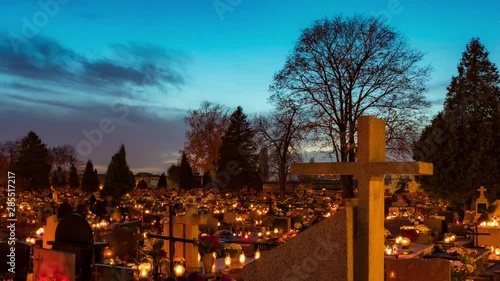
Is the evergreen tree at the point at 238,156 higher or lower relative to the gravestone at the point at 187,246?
higher

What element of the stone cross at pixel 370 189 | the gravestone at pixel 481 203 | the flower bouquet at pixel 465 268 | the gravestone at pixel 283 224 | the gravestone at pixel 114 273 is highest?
the stone cross at pixel 370 189

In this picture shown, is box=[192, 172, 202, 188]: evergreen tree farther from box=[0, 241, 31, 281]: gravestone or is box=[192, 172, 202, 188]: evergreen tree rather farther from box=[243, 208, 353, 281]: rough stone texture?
box=[243, 208, 353, 281]: rough stone texture

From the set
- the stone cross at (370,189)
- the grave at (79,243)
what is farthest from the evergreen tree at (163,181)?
the stone cross at (370,189)

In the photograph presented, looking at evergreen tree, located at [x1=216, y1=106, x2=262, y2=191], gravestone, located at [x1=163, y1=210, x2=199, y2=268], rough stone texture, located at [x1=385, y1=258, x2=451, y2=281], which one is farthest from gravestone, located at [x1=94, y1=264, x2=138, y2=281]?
evergreen tree, located at [x1=216, y1=106, x2=262, y2=191]

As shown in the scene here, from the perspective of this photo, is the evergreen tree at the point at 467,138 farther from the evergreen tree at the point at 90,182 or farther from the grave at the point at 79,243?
the evergreen tree at the point at 90,182

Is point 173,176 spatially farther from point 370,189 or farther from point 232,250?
point 370,189

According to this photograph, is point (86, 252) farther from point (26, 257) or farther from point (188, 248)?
point (188, 248)

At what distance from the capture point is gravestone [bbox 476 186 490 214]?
23156 mm

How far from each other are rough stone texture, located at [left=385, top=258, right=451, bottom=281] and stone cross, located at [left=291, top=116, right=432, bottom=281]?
10.2ft

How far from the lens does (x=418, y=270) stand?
28.0 ft

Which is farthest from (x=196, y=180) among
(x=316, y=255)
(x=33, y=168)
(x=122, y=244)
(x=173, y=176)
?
(x=316, y=255)

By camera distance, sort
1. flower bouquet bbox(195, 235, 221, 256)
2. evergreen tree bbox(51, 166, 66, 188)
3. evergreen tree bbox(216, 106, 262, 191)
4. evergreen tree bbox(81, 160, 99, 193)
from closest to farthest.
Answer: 1. flower bouquet bbox(195, 235, 221, 256)
2. evergreen tree bbox(81, 160, 99, 193)
3. evergreen tree bbox(216, 106, 262, 191)
4. evergreen tree bbox(51, 166, 66, 188)

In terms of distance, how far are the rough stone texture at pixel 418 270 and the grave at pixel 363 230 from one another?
123 inches

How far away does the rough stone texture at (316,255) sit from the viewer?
17.4 feet
